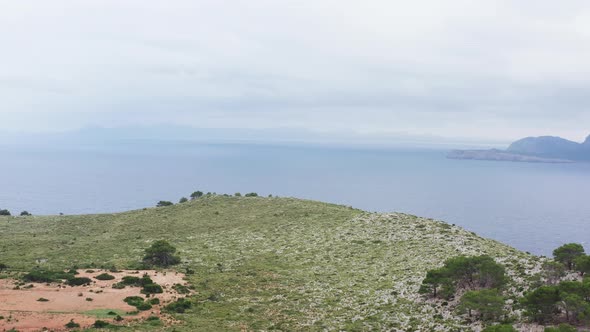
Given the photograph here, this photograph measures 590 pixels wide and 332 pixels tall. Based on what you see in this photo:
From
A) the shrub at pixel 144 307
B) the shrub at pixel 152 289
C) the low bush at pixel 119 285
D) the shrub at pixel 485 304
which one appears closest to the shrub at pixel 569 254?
the shrub at pixel 485 304

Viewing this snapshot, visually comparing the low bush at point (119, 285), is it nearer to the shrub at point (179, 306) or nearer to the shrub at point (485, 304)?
the shrub at point (179, 306)

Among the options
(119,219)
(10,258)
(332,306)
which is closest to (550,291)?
(332,306)

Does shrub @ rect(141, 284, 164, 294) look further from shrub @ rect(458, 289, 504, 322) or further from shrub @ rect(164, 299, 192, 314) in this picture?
shrub @ rect(458, 289, 504, 322)

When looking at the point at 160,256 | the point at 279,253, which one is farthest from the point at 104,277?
the point at 279,253

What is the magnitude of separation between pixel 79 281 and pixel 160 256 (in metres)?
12.4

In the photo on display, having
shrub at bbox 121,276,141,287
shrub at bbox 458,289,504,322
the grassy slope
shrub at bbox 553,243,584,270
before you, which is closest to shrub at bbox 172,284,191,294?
the grassy slope

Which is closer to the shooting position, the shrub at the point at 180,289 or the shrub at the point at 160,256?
the shrub at the point at 180,289

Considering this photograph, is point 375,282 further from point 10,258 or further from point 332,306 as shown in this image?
point 10,258

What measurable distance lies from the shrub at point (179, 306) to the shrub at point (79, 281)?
40.6 ft

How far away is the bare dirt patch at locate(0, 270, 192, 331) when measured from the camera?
35.5 m

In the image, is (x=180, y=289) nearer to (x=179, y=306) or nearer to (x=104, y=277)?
(x=179, y=306)

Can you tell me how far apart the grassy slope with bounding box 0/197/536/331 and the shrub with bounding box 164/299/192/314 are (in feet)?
3.51

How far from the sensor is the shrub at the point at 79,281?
4762 cm

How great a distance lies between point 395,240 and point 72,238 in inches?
2110
